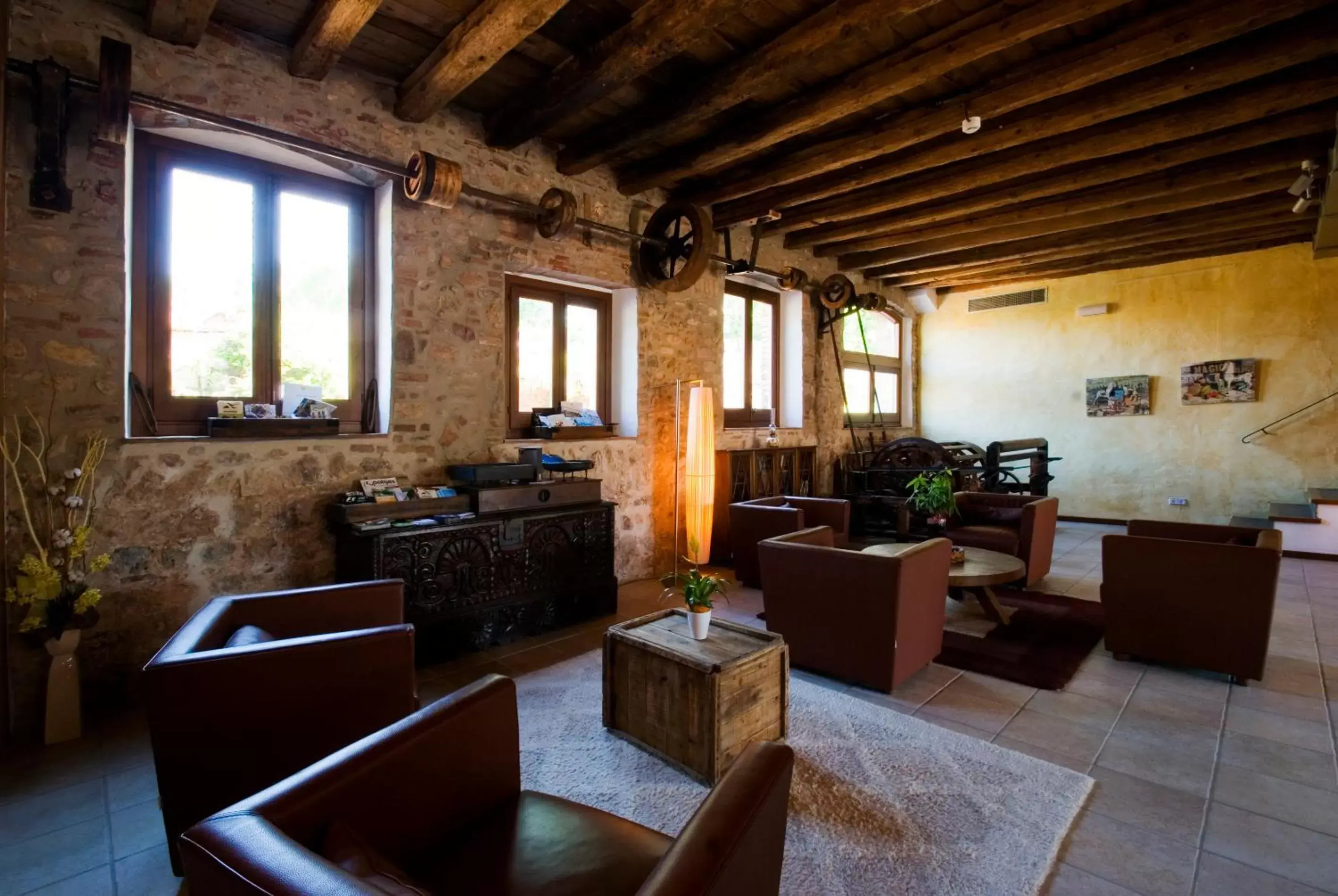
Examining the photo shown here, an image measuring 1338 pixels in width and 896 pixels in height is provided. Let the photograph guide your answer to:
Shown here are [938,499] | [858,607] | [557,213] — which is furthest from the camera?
[938,499]

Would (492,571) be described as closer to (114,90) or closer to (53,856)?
(53,856)

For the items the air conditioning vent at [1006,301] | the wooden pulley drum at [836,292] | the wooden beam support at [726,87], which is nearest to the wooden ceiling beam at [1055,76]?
the wooden beam support at [726,87]

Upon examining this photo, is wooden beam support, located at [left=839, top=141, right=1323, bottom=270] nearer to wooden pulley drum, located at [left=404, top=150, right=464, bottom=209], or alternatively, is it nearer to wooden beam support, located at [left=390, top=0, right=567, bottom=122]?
wooden beam support, located at [left=390, top=0, right=567, bottom=122]

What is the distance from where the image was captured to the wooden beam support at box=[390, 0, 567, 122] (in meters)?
3.34

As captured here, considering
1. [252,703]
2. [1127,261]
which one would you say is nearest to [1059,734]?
[252,703]

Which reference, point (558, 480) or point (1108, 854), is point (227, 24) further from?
point (1108, 854)

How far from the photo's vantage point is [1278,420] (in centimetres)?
796

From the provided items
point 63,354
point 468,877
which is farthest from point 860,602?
point 63,354

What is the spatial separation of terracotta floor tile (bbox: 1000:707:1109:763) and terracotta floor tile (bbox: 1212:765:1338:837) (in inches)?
17.2

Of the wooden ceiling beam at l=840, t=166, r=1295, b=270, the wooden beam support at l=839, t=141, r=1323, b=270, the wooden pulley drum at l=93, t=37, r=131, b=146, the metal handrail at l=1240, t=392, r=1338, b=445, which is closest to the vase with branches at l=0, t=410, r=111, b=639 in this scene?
the wooden pulley drum at l=93, t=37, r=131, b=146

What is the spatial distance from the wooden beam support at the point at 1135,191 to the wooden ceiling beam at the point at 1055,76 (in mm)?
2018

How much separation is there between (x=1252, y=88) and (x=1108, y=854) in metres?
4.97

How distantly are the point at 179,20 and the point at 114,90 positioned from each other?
0.58m

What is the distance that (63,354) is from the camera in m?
3.24
